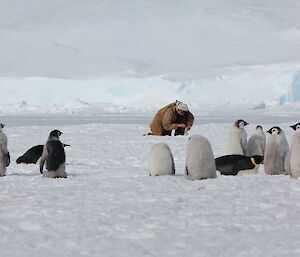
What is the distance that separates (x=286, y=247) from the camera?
2.61 metres

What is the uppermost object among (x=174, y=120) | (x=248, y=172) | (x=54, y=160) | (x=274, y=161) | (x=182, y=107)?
(x=182, y=107)

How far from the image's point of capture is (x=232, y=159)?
5.99 metres

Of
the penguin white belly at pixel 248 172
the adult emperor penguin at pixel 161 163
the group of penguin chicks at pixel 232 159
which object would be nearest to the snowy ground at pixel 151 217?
the group of penguin chicks at pixel 232 159

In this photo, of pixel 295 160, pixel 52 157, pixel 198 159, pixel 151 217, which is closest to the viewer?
pixel 151 217

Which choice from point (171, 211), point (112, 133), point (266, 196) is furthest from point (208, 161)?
point (112, 133)

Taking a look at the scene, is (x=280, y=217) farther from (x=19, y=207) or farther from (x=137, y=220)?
(x=19, y=207)

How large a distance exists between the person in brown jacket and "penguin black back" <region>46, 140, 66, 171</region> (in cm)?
577

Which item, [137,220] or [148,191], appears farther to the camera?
[148,191]

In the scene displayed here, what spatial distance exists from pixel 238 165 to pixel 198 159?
1101mm

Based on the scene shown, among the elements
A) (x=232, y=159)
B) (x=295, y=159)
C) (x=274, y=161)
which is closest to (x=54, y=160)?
(x=232, y=159)

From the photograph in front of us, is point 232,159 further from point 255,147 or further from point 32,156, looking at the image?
point 32,156

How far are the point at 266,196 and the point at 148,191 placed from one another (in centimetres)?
90

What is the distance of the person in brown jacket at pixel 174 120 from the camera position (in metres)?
11.5

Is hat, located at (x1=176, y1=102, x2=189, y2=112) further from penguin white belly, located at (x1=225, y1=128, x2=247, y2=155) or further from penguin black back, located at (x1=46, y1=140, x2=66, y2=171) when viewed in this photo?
penguin black back, located at (x1=46, y1=140, x2=66, y2=171)
